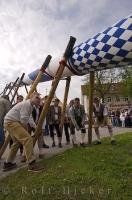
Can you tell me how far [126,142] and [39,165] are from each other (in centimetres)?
376

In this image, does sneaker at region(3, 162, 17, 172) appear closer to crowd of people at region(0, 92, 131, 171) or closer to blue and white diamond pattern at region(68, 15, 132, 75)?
crowd of people at region(0, 92, 131, 171)

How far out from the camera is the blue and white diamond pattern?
8.27 m

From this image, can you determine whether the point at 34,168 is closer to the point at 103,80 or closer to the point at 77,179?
the point at 77,179

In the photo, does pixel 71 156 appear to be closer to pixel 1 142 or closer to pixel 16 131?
pixel 16 131

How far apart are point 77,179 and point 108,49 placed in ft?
8.84

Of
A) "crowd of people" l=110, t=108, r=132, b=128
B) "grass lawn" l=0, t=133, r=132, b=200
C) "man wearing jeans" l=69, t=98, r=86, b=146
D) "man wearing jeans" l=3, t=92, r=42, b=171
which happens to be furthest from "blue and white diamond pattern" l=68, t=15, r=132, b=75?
"crowd of people" l=110, t=108, r=132, b=128

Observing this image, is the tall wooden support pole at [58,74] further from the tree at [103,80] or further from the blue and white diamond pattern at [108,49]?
the tree at [103,80]

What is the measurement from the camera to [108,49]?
8617mm

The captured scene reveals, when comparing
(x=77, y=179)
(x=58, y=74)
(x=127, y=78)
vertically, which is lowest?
(x=77, y=179)

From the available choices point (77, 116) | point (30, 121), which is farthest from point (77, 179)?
point (77, 116)

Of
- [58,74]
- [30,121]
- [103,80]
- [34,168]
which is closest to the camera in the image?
[34,168]

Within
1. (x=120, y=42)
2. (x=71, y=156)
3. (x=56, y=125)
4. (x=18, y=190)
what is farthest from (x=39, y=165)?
(x=56, y=125)

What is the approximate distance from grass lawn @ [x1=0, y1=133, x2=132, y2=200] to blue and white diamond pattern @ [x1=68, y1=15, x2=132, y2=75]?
6.87 ft

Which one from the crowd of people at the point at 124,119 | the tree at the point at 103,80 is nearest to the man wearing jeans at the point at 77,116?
the crowd of people at the point at 124,119
